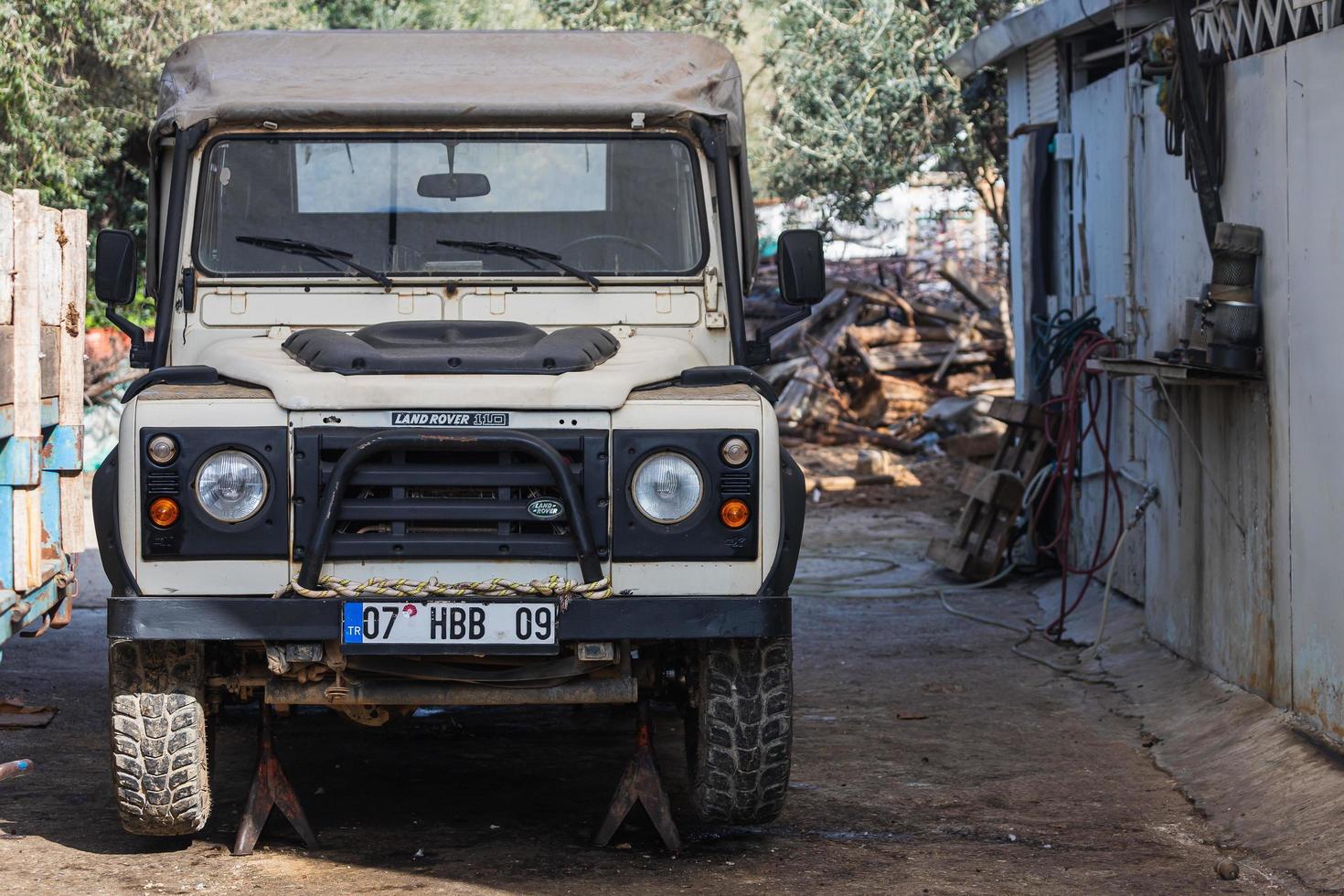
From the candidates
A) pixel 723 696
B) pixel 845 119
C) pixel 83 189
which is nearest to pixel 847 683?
pixel 723 696

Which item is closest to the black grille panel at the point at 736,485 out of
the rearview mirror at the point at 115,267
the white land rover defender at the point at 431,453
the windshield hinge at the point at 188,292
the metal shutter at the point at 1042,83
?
the white land rover defender at the point at 431,453

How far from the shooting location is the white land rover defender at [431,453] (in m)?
4.52

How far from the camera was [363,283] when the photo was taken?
5.52 meters

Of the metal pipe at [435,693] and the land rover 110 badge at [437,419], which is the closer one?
the land rover 110 badge at [437,419]

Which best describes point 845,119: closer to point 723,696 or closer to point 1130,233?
point 1130,233

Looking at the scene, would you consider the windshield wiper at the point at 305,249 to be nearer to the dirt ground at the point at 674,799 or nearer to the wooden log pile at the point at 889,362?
the dirt ground at the point at 674,799

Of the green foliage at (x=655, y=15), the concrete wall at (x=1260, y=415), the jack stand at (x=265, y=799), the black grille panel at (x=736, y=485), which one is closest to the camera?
the black grille panel at (x=736, y=485)

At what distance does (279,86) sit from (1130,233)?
16.4ft

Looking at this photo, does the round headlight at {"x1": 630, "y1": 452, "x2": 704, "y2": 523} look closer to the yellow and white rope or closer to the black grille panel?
the black grille panel

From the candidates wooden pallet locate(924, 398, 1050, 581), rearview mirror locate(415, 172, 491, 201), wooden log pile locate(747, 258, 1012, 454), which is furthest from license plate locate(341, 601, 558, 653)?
wooden log pile locate(747, 258, 1012, 454)

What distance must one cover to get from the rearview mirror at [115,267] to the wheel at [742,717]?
2.39m

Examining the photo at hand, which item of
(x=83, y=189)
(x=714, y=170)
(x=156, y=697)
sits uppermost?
(x=83, y=189)

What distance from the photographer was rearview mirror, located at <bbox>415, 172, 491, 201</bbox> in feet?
18.5

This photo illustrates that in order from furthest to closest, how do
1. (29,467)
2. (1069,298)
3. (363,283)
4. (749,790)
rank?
(1069,298) < (29,467) < (363,283) < (749,790)
